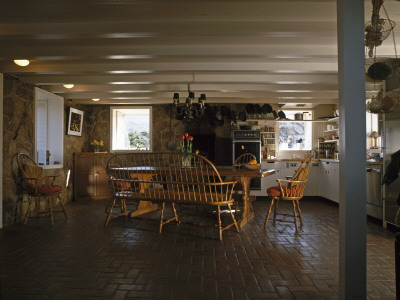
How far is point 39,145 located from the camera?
5910 mm

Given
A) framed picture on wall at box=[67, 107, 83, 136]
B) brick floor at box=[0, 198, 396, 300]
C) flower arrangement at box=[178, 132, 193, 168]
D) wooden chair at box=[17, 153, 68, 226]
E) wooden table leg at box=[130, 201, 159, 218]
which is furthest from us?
framed picture on wall at box=[67, 107, 83, 136]

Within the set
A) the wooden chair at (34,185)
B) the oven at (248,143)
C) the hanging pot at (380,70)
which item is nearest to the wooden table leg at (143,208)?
the wooden chair at (34,185)

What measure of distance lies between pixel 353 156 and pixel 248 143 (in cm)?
511

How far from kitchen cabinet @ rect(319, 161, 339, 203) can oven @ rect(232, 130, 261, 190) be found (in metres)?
1.50

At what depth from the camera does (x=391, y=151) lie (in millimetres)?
3840

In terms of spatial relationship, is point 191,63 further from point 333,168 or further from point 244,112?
point 333,168

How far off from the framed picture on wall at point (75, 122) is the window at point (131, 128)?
847 mm

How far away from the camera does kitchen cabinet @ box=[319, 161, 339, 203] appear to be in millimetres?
5805

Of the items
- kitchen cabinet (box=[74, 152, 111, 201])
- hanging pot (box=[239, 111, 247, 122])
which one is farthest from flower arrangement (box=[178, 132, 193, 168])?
hanging pot (box=[239, 111, 247, 122])

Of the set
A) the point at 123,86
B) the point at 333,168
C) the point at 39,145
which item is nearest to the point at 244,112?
the point at 333,168

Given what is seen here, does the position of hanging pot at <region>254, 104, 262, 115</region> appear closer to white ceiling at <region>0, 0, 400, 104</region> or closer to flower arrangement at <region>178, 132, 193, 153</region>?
white ceiling at <region>0, 0, 400, 104</region>

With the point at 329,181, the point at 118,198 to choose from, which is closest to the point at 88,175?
the point at 118,198

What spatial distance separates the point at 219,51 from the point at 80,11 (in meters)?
1.75

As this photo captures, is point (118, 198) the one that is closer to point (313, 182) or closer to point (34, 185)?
point (34, 185)
